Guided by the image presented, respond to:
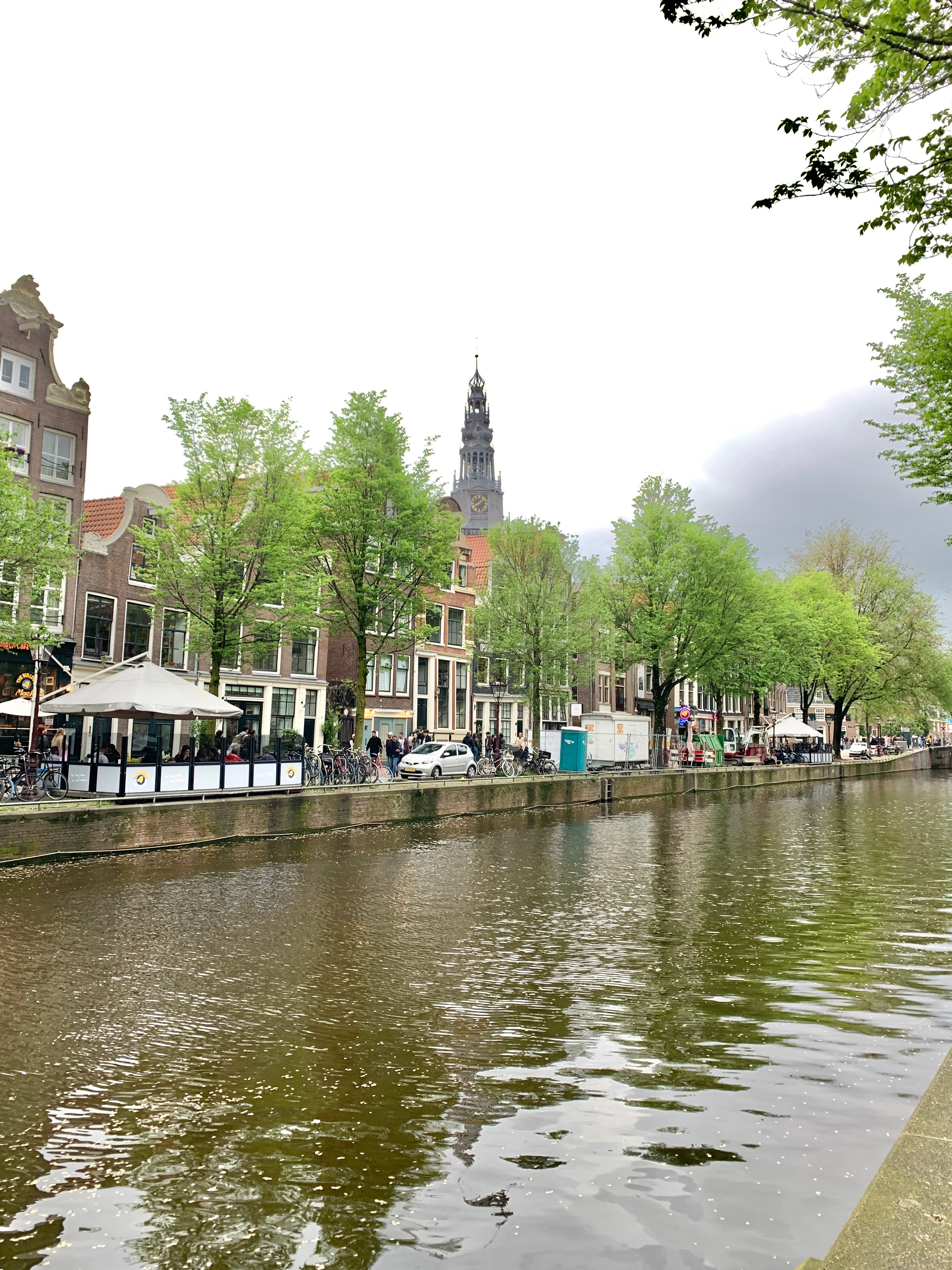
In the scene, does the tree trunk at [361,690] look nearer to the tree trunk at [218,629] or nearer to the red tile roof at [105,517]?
the tree trunk at [218,629]

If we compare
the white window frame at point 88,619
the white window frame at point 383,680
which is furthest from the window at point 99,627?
the white window frame at point 383,680

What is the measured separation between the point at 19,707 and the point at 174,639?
12216 millimetres

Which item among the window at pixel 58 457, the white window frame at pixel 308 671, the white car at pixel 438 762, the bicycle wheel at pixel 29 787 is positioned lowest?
the bicycle wheel at pixel 29 787

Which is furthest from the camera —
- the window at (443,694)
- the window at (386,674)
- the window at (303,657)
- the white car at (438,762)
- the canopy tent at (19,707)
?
the window at (443,694)

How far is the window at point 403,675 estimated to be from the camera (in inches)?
1966

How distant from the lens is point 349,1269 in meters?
4.32

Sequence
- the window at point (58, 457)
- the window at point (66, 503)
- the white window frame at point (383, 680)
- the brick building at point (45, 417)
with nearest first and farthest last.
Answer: the window at point (66, 503)
the brick building at point (45, 417)
the window at point (58, 457)
the white window frame at point (383, 680)

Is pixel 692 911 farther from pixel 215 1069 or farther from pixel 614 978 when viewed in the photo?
pixel 215 1069

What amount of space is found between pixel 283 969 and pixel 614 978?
3485 mm

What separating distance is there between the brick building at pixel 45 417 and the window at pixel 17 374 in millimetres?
16

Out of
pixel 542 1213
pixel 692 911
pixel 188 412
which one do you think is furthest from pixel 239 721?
pixel 542 1213

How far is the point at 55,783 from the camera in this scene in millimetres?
21625

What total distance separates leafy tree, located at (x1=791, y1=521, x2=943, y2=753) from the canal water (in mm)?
52944

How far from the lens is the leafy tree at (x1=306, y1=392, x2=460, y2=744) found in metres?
33.4
